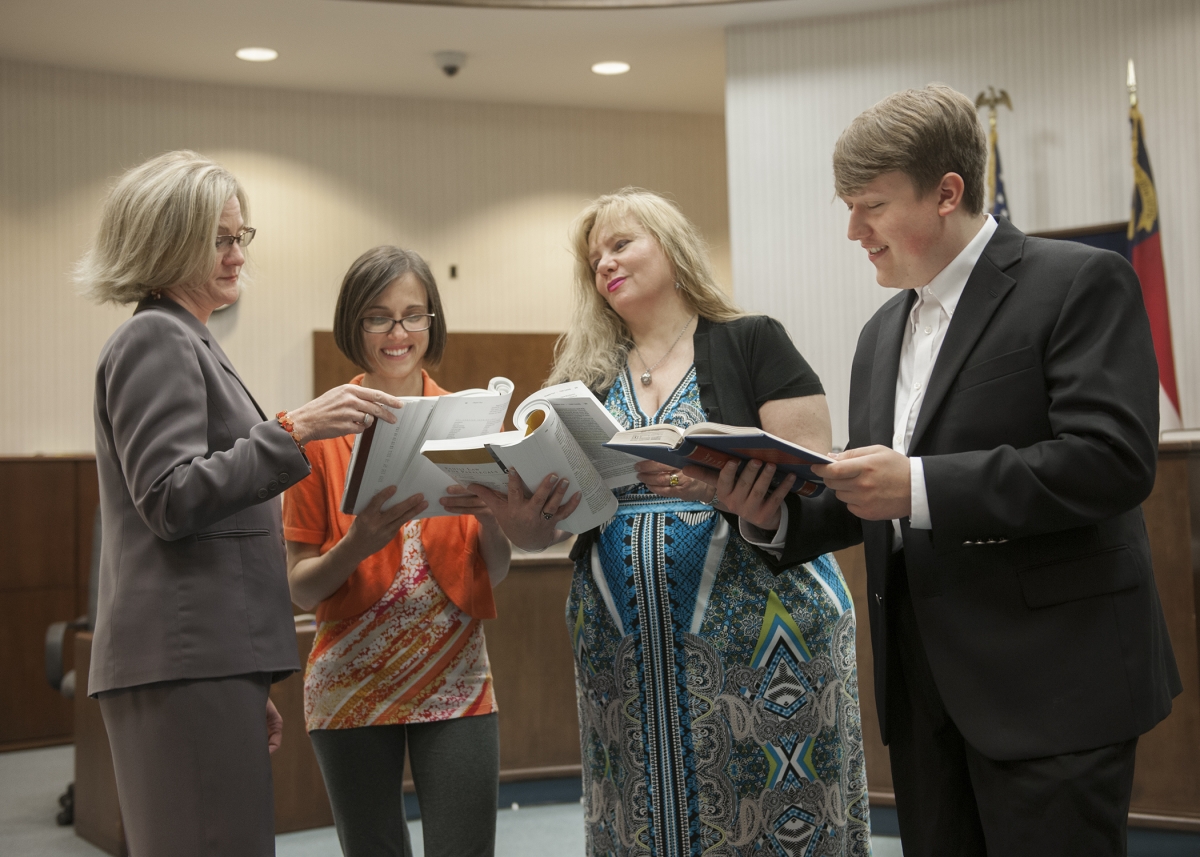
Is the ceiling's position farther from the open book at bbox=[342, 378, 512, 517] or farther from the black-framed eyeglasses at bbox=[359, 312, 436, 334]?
the open book at bbox=[342, 378, 512, 517]

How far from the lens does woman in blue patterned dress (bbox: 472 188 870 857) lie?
2021mm

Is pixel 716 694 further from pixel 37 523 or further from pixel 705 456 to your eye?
pixel 37 523

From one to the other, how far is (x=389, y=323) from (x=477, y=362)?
5112 millimetres

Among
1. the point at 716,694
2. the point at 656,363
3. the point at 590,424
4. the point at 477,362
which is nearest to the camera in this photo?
the point at 590,424

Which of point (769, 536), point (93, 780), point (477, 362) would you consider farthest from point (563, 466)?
point (477, 362)

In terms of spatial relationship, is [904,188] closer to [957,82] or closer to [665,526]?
[665,526]

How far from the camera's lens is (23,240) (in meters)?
6.48

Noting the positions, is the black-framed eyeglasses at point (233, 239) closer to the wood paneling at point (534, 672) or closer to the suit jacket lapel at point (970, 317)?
the suit jacket lapel at point (970, 317)

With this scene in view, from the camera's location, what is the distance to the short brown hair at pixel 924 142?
5.33ft

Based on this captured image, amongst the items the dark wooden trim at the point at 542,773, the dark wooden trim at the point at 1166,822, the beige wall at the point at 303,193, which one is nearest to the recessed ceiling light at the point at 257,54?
the beige wall at the point at 303,193

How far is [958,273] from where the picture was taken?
5.46 ft

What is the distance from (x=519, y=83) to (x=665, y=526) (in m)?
5.62

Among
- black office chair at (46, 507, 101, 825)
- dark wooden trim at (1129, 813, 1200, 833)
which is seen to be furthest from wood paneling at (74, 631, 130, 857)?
dark wooden trim at (1129, 813, 1200, 833)

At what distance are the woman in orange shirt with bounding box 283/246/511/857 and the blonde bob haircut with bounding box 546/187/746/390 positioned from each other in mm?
332
